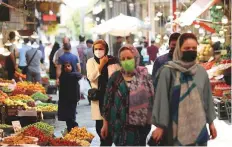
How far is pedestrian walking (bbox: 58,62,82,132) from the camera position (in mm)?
12406

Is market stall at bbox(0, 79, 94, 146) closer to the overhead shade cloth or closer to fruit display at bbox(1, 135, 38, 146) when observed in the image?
fruit display at bbox(1, 135, 38, 146)

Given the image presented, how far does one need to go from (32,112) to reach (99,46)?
8.77 ft

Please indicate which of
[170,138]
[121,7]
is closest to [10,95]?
[170,138]

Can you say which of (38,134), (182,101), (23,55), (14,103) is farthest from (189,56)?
(23,55)

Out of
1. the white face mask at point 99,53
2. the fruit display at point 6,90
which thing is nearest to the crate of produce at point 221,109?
the fruit display at point 6,90

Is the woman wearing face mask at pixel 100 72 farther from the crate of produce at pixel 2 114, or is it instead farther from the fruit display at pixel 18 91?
the fruit display at pixel 18 91

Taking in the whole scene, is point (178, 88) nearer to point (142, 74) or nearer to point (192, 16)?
point (142, 74)

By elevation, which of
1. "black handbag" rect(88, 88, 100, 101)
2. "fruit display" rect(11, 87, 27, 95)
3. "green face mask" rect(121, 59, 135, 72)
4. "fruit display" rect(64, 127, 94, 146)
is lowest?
"fruit display" rect(64, 127, 94, 146)

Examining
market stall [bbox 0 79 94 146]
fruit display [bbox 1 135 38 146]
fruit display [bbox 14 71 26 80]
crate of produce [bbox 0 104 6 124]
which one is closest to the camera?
fruit display [bbox 1 135 38 146]

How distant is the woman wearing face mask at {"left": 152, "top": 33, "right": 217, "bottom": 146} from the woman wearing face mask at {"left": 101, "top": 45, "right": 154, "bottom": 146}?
22.6 inches

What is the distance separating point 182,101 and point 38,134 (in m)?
3.46

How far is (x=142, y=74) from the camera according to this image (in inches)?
290

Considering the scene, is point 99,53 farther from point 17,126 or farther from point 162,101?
point 162,101

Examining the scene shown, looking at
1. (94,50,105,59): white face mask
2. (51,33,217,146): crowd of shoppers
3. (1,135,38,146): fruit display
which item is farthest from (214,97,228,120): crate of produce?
(51,33,217,146): crowd of shoppers
